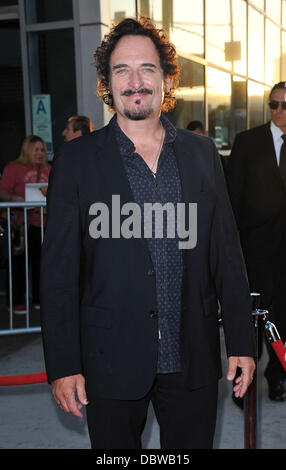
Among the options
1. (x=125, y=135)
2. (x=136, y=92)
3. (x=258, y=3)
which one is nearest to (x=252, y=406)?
(x=125, y=135)

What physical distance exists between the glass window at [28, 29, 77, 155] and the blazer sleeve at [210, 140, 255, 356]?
277 inches

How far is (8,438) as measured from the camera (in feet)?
12.4

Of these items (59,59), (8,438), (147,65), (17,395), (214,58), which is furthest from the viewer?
(214,58)

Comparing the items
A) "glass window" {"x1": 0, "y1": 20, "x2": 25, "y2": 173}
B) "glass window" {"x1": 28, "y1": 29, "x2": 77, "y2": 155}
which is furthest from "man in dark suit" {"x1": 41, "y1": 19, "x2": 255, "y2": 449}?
"glass window" {"x1": 0, "y1": 20, "x2": 25, "y2": 173}

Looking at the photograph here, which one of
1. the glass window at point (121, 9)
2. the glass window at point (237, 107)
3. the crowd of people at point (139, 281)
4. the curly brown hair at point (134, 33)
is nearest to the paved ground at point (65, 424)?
the crowd of people at point (139, 281)

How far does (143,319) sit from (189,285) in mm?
206

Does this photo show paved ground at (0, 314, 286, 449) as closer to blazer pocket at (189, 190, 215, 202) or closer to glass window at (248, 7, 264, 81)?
blazer pocket at (189, 190, 215, 202)

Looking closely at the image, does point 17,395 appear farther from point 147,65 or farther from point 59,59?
point 59,59

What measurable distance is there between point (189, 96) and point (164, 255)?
9.73 meters

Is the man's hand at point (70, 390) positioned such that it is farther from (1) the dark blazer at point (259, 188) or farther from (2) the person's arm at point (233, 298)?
(1) the dark blazer at point (259, 188)

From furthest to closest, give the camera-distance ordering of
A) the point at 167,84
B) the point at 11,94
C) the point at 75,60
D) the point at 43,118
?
the point at 11,94
the point at 43,118
the point at 75,60
the point at 167,84

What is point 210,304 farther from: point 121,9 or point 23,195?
point 121,9

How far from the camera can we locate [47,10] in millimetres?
8859

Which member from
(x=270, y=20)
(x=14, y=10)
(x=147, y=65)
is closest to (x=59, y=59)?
(x=14, y=10)
